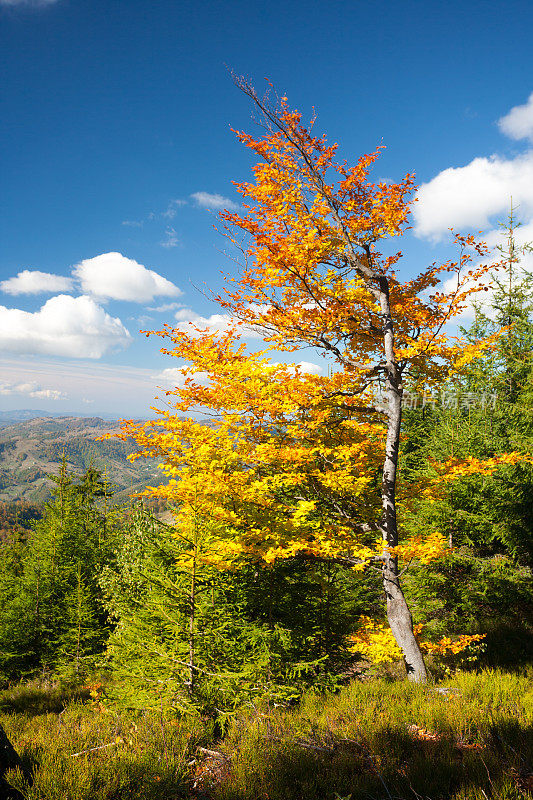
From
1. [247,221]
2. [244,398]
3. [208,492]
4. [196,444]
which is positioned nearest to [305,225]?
[247,221]

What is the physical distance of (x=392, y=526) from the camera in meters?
8.23

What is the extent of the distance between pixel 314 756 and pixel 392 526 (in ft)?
16.6

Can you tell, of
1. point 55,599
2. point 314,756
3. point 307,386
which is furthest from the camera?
point 55,599

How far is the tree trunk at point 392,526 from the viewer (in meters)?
8.03

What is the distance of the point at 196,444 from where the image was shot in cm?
780

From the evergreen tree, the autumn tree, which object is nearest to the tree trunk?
the autumn tree

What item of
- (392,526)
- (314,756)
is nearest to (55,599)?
(392,526)

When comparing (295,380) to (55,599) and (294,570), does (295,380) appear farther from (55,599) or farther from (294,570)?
(55,599)

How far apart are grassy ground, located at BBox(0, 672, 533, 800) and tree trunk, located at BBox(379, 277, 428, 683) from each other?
95.6 inches

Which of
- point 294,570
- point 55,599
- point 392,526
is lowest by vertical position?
point 55,599

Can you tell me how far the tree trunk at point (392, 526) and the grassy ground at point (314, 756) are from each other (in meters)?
2.43

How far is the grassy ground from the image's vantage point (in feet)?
10.7

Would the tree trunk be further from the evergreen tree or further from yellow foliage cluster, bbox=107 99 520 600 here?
the evergreen tree

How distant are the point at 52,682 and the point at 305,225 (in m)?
20.7
